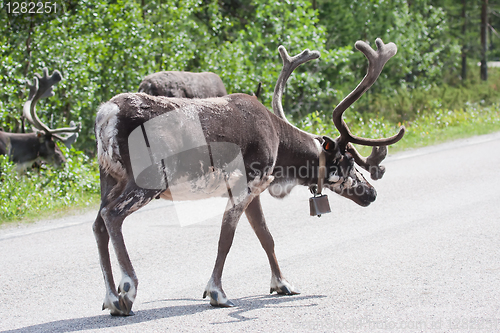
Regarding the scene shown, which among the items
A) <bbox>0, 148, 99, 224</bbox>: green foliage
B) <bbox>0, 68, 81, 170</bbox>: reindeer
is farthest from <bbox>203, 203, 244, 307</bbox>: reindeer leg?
<bbox>0, 68, 81, 170</bbox>: reindeer

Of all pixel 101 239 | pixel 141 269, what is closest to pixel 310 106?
pixel 141 269

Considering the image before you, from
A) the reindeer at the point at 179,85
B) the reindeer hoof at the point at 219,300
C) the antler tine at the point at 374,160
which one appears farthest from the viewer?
the reindeer at the point at 179,85

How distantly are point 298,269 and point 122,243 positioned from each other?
210 centimetres

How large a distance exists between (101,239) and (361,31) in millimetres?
15523

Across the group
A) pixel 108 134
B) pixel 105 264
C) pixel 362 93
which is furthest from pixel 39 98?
pixel 362 93

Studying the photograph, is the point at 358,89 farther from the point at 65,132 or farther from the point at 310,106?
the point at 310,106

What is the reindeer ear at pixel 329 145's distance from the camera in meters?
5.36

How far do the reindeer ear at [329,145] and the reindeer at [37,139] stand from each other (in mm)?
5786

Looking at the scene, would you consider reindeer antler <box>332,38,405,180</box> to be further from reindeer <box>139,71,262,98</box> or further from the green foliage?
the green foliage

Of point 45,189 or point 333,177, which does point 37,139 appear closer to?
point 45,189

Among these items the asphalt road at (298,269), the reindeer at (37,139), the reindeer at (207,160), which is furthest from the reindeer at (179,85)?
the reindeer at (207,160)

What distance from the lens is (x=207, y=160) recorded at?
461 cm

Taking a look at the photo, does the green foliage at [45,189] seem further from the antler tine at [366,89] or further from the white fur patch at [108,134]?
the antler tine at [366,89]

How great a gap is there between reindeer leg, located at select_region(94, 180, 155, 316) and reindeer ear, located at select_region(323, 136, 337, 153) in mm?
1855
